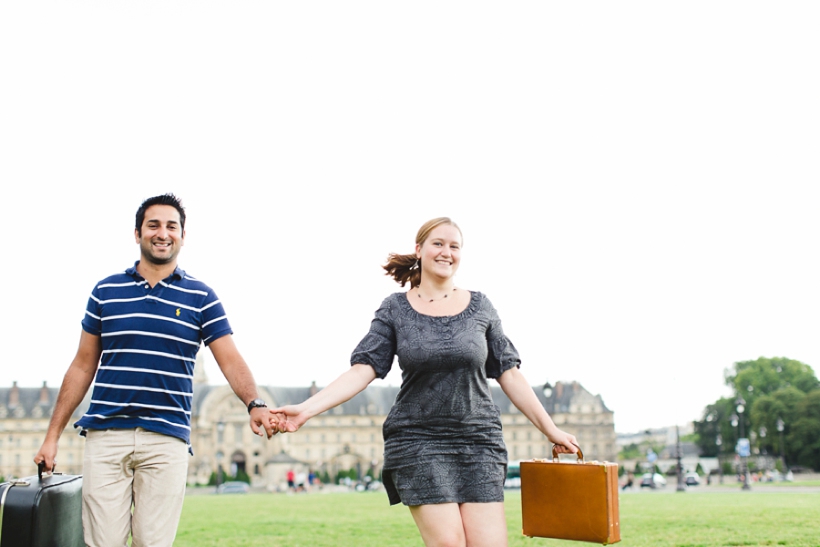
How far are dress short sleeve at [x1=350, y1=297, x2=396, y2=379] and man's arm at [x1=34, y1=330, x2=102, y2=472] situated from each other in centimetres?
151

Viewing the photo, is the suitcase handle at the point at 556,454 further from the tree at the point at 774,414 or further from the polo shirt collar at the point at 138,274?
the tree at the point at 774,414

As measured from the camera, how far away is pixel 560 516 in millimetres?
4406

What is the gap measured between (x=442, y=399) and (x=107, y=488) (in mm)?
1837

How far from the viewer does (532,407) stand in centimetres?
463

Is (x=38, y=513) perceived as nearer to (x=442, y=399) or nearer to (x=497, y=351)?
(x=442, y=399)

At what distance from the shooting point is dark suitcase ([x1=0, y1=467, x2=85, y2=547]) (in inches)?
171

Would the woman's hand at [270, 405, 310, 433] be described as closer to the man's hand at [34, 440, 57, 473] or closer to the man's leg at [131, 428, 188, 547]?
the man's leg at [131, 428, 188, 547]

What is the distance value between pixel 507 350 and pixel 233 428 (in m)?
98.9

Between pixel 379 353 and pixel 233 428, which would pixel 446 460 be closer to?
pixel 379 353

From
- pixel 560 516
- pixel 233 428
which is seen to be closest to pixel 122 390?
pixel 560 516

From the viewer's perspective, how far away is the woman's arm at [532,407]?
15.2ft

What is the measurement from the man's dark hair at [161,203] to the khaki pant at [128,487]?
120 cm

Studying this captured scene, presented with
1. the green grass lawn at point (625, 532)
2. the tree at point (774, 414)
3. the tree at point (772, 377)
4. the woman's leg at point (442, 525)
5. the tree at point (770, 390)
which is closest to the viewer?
the woman's leg at point (442, 525)

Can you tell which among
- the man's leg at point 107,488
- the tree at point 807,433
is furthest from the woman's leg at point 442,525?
the tree at point 807,433
